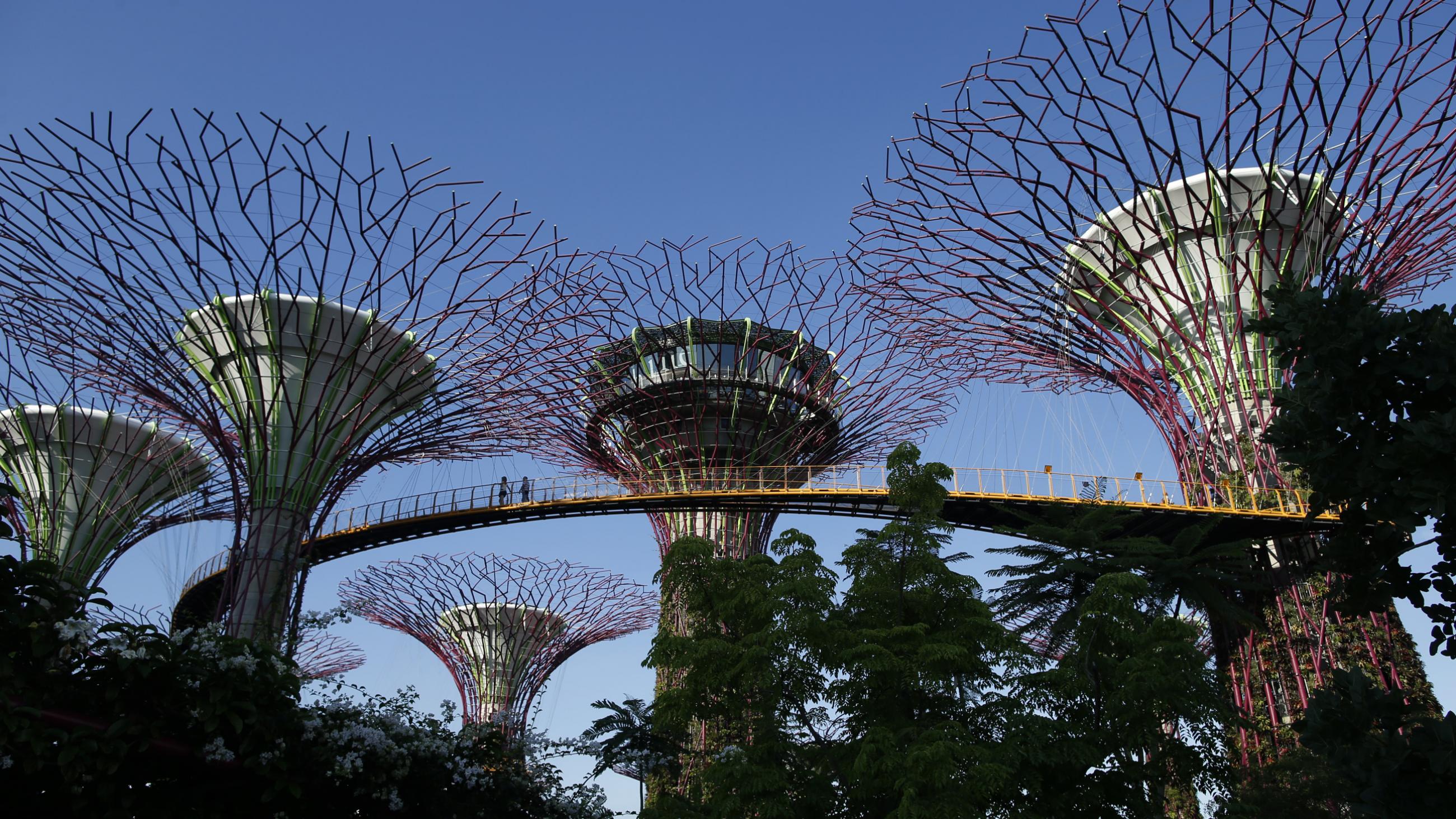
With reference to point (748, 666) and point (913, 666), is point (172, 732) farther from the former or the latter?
point (913, 666)

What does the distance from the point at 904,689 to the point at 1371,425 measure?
6600mm

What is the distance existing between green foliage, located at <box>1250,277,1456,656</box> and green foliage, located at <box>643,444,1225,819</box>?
474cm

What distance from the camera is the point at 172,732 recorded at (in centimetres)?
842

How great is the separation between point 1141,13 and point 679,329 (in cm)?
1662

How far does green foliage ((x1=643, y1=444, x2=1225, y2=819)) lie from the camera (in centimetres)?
1138

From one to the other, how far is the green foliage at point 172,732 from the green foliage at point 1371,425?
7680mm

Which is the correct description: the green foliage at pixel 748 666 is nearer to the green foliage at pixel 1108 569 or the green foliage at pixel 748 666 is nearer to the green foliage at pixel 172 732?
the green foliage at pixel 172 732

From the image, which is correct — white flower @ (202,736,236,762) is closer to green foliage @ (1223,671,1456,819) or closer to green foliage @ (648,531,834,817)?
green foliage @ (648,531,834,817)

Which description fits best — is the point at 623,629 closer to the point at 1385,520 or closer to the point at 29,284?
the point at 29,284

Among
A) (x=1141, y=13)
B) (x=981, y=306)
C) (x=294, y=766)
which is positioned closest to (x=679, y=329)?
(x=981, y=306)

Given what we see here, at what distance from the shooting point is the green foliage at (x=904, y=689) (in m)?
11.4

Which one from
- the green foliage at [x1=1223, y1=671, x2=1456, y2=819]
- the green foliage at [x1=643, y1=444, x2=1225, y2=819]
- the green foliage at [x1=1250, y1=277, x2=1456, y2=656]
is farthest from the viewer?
the green foliage at [x1=643, y1=444, x2=1225, y2=819]

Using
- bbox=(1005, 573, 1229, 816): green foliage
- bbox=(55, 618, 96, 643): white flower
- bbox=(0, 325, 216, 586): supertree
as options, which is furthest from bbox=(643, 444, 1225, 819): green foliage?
bbox=(0, 325, 216, 586): supertree

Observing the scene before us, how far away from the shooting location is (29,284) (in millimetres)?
18688
